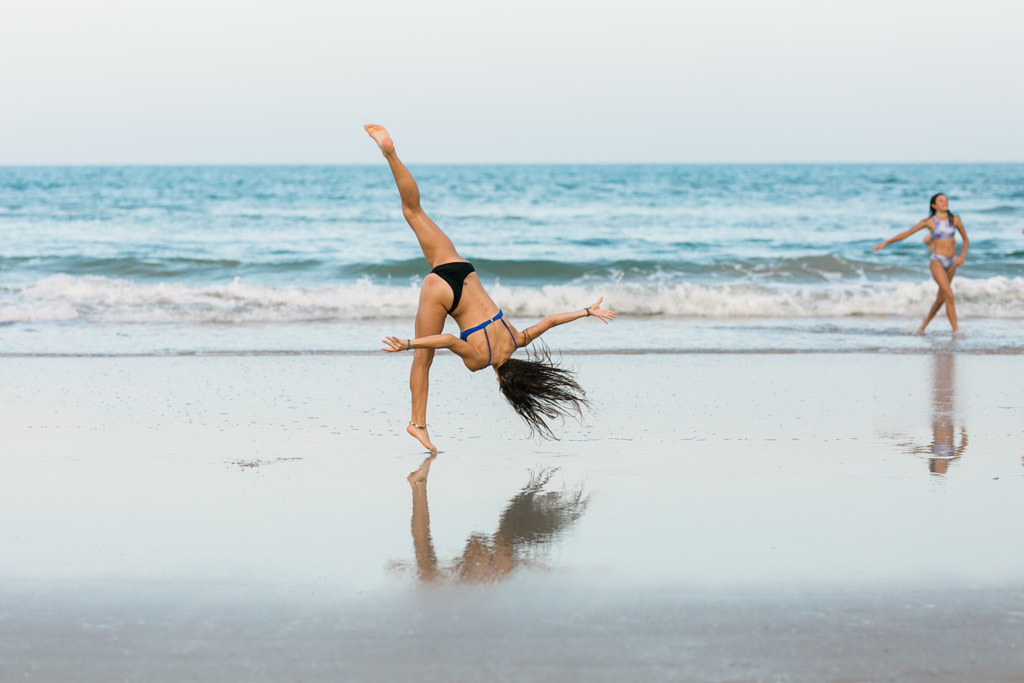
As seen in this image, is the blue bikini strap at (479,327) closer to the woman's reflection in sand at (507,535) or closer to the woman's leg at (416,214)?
the woman's leg at (416,214)

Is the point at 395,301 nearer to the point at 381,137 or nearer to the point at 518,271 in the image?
the point at 518,271

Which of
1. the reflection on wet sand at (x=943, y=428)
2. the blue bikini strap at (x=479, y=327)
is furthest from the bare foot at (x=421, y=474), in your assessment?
the reflection on wet sand at (x=943, y=428)

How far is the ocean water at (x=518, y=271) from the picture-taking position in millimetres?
12930

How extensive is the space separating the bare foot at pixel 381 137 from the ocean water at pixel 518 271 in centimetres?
495

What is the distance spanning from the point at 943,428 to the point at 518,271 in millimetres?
15101

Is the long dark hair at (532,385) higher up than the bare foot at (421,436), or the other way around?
the long dark hair at (532,385)

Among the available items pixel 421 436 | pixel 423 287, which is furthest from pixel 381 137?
pixel 421 436

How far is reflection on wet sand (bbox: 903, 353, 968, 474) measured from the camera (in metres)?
6.28

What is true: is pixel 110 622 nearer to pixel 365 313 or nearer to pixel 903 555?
pixel 903 555

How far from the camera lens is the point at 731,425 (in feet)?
24.2

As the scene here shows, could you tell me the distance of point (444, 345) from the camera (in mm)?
6191

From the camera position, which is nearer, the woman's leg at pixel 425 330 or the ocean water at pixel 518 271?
the woman's leg at pixel 425 330

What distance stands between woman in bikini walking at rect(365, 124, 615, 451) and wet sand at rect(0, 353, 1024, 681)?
Answer: 38 centimetres

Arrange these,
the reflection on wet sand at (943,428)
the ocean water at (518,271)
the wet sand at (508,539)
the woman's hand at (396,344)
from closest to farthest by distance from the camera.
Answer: the wet sand at (508,539), the woman's hand at (396,344), the reflection on wet sand at (943,428), the ocean water at (518,271)
